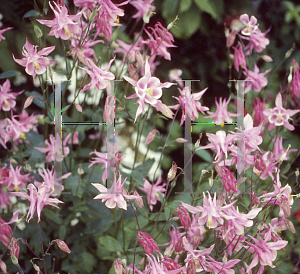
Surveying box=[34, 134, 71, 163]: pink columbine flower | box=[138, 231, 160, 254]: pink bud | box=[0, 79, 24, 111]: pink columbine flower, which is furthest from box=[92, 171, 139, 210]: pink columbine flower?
box=[0, 79, 24, 111]: pink columbine flower

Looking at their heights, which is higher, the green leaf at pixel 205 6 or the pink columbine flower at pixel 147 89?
the green leaf at pixel 205 6

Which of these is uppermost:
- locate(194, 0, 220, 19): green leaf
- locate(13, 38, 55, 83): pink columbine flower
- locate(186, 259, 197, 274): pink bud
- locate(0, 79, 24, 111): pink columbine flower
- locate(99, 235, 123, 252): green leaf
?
locate(194, 0, 220, 19): green leaf

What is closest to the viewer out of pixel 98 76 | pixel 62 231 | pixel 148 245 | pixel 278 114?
pixel 148 245

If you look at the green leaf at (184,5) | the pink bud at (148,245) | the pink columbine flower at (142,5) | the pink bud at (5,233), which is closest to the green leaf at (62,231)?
the pink bud at (5,233)

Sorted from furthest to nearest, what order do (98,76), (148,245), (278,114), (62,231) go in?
(278,114) < (62,231) < (98,76) < (148,245)

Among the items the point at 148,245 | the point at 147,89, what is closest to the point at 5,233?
the point at 148,245

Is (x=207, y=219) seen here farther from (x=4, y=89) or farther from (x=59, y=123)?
(x=4, y=89)

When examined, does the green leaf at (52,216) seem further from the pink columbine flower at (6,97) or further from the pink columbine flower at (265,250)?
the pink columbine flower at (265,250)

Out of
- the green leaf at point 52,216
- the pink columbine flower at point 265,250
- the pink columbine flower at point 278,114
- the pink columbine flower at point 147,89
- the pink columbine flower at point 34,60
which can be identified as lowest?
the green leaf at point 52,216

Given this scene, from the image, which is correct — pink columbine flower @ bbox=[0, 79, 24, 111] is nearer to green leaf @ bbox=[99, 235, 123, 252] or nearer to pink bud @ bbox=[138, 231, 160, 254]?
green leaf @ bbox=[99, 235, 123, 252]

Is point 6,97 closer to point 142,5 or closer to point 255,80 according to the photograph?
point 142,5

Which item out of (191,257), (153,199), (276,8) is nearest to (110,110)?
(153,199)

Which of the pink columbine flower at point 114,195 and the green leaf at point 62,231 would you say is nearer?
the pink columbine flower at point 114,195

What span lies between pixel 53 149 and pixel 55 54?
413mm
